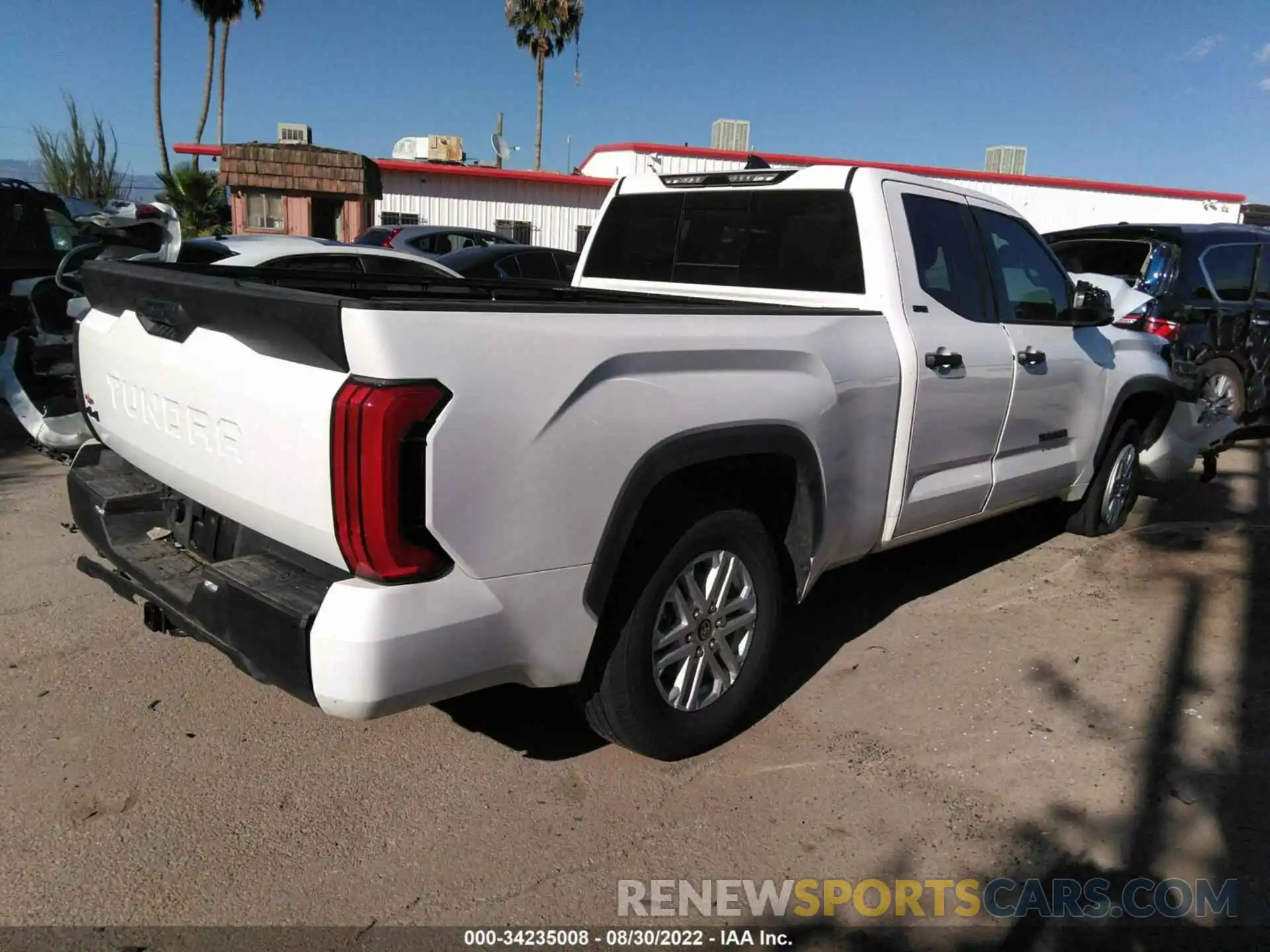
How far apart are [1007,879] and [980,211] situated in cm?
301

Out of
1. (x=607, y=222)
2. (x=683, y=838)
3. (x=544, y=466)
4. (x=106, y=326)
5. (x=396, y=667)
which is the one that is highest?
(x=607, y=222)

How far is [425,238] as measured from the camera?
15.7 m

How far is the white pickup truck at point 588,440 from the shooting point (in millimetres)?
2258

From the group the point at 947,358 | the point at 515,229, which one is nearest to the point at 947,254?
the point at 947,358

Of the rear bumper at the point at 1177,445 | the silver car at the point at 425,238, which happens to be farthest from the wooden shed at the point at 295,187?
the rear bumper at the point at 1177,445

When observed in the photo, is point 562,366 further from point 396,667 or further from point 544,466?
point 396,667

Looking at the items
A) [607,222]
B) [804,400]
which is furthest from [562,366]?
[607,222]

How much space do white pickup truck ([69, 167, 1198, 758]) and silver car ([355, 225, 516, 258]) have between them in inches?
439

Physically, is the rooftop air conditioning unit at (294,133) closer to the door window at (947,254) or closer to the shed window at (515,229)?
the shed window at (515,229)

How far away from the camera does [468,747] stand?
3.35 meters

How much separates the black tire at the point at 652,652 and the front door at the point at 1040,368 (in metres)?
1.74

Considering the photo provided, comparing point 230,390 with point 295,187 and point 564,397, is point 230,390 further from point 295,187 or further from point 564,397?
point 295,187

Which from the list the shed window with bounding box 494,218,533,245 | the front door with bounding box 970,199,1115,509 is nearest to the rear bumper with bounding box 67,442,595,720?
the front door with bounding box 970,199,1115,509

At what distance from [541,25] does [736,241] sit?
117ft
